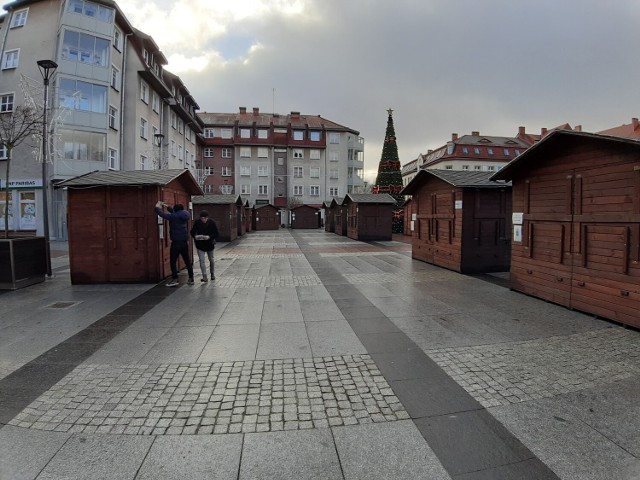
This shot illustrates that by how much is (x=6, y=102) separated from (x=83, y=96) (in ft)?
17.5

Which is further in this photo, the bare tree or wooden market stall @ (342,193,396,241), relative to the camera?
wooden market stall @ (342,193,396,241)

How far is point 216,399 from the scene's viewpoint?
11.7 ft

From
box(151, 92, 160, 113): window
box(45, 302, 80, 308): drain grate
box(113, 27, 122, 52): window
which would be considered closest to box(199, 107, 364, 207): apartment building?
box(151, 92, 160, 113): window

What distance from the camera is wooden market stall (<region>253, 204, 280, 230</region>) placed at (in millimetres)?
44969

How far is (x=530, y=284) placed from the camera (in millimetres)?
7840

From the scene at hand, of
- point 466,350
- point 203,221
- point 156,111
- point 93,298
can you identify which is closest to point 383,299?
point 466,350

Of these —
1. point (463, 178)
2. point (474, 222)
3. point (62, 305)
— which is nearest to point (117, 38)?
point (62, 305)

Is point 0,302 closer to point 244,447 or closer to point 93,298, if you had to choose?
point 93,298

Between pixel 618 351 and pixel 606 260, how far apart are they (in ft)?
6.25

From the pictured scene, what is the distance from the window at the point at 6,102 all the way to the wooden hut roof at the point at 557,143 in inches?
1196

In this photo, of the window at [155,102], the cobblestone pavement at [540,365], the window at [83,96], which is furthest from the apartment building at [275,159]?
the cobblestone pavement at [540,365]

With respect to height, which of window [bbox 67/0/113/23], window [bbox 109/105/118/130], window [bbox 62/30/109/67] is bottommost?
window [bbox 109/105/118/130]

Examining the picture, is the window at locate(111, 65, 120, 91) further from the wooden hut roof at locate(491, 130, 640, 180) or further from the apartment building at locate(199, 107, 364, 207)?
the apartment building at locate(199, 107, 364, 207)

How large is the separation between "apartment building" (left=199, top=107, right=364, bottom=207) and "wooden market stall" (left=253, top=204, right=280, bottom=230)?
14.0 metres
